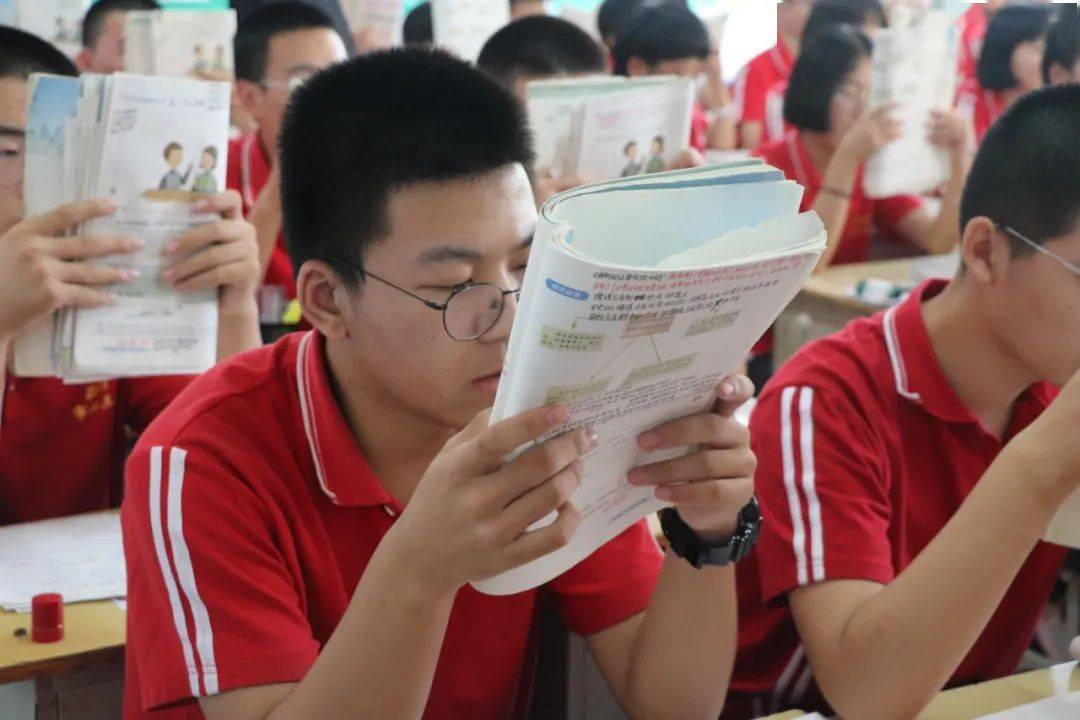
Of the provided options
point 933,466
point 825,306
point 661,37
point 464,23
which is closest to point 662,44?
point 661,37

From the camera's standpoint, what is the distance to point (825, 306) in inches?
124

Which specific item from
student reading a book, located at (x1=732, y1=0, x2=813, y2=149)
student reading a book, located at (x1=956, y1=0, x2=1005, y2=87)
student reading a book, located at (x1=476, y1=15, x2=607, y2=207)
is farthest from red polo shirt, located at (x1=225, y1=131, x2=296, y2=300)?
student reading a book, located at (x1=732, y1=0, x2=813, y2=149)

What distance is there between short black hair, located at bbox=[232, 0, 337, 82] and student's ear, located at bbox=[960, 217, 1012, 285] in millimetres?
2112

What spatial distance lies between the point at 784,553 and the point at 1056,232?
17.9 inches

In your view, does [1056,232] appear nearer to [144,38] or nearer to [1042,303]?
[1042,303]

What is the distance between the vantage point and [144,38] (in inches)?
108

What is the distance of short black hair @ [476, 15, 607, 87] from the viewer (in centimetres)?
289

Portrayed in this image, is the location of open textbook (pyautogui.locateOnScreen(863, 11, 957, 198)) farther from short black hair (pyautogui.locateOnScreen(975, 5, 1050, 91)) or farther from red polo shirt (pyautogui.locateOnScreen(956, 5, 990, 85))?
red polo shirt (pyautogui.locateOnScreen(956, 5, 990, 85))

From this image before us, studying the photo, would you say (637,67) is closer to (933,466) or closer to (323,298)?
(933,466)

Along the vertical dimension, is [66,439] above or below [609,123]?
below

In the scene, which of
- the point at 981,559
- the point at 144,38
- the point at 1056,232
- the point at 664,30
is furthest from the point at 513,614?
the point at 664,30

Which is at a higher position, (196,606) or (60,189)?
(60,189)

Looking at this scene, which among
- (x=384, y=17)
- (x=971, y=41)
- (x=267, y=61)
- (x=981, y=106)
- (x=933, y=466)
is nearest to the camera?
(x=933, y=466)

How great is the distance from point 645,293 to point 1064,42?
3629 mm
